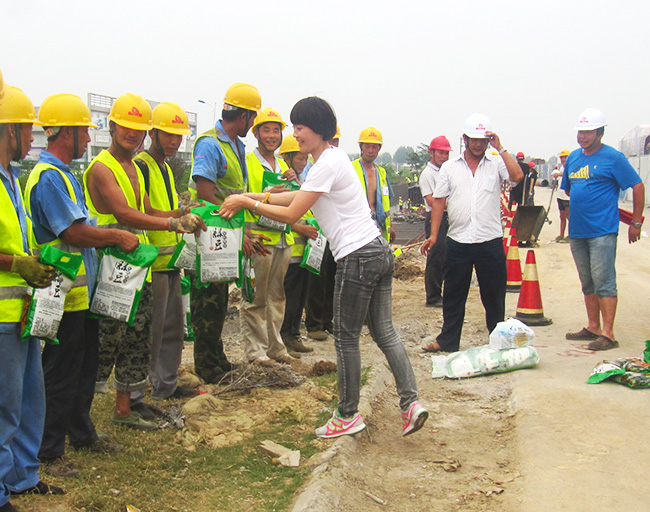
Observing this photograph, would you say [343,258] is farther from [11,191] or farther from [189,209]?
[11,191]

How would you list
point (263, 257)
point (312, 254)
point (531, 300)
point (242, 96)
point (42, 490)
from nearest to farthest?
1. point (42, 490)
2. point (242, 96)
3. point (263, 257)
4. point (312, 254)
5. point (531, 300)

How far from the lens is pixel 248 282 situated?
19.0 feet

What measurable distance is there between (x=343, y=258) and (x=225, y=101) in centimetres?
194

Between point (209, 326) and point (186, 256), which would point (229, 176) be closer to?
point (186, 256)

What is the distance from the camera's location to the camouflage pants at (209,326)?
557 centimetres

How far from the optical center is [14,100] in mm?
3246

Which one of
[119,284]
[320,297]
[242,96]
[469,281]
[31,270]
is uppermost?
[242,96]

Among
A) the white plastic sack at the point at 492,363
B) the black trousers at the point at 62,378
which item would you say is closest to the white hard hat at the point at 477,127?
the white plastic sack at the point at 492,363

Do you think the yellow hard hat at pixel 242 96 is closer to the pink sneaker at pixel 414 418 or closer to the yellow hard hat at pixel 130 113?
the yellow hard hat at pixel 130 113

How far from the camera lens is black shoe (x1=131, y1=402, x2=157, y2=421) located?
15.7ft

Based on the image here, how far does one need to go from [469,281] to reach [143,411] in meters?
3.45

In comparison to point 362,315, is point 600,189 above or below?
above

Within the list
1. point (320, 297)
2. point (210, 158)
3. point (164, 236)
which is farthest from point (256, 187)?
point (320, 297)

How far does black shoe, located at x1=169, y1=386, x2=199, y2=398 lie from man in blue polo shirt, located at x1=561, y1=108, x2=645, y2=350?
3928 millimetres
